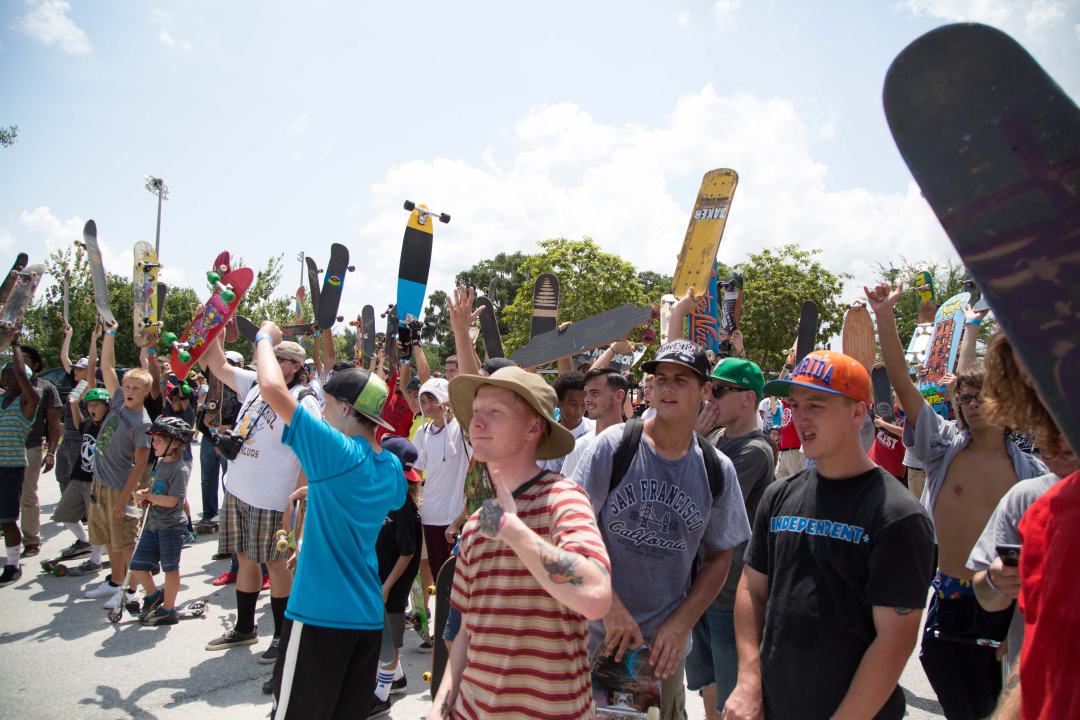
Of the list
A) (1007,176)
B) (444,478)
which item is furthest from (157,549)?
(1007,176)

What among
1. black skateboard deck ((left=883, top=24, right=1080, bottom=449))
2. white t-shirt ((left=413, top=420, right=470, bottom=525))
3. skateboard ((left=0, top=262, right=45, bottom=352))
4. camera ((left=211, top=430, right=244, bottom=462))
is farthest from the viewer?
skateboard ((left=0, top=262, right=45, bottom=352))

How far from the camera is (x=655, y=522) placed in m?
2.27

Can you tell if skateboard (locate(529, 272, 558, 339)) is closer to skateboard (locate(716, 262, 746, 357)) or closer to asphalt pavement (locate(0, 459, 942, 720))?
skateboard (locate(716, 262, 746, 357))

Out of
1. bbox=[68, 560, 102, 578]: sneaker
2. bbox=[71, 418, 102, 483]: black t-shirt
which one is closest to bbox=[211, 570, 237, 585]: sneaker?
bbox=[68, 560, 102, 578]: sneaker

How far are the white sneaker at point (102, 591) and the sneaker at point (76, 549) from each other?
1110mm

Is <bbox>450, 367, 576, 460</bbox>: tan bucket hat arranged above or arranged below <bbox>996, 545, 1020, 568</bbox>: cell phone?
above

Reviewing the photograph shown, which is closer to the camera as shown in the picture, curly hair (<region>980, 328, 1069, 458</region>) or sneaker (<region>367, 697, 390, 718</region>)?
curly hair (<region>980, 328, 1069, 458</region>)

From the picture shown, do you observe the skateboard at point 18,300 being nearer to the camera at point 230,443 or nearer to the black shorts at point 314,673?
the camera at point 230,443

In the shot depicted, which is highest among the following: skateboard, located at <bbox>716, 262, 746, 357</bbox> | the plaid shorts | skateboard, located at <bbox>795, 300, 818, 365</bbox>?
skateboard, located at <bbox>716, 262, 746, 357</bbox>

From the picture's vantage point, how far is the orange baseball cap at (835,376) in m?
1.89

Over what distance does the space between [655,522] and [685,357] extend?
0.66 m

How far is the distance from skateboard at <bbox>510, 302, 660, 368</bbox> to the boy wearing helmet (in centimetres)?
306

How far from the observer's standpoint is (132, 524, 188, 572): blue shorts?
4730mm

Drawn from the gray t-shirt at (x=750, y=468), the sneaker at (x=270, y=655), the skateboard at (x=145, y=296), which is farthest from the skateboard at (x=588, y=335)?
the skateboard at (x=145, y=296)
